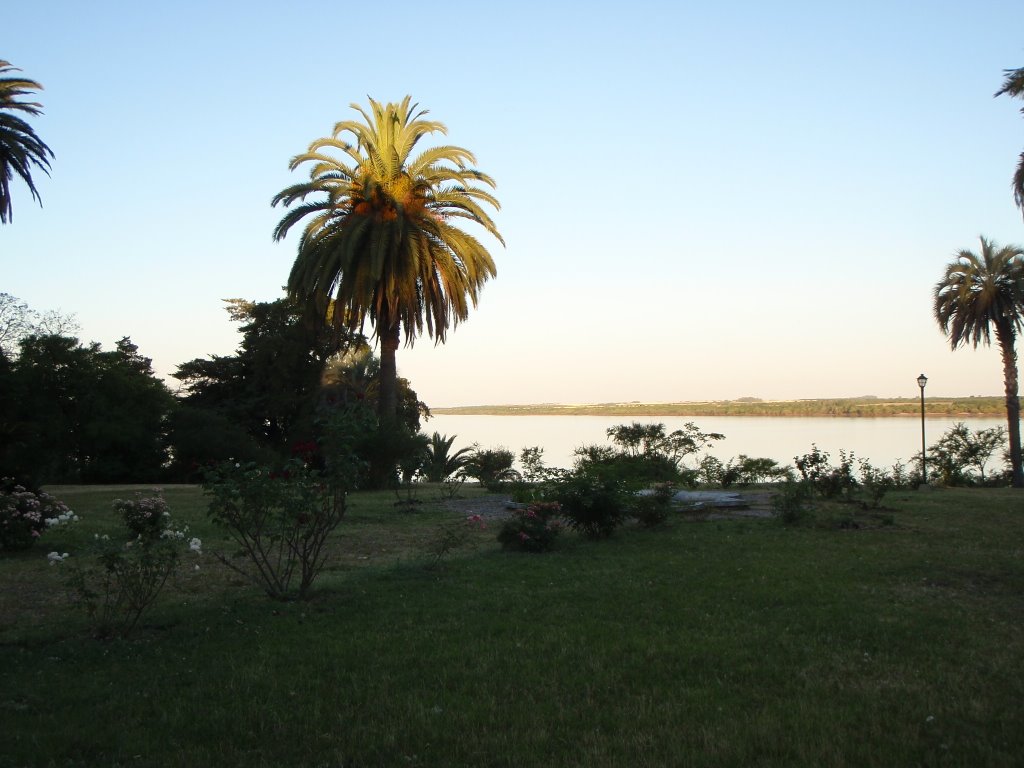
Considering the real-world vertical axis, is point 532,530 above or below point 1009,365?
below

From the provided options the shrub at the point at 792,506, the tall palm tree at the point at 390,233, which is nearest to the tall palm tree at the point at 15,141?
the tall palm tree at the point at 390,233

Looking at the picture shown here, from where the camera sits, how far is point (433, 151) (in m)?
23.4

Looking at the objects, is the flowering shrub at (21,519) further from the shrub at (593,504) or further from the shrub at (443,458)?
the shrub at (443,458)

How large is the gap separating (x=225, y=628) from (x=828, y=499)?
12371 mm

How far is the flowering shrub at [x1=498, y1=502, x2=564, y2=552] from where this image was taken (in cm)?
1088

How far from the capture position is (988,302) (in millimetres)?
28484

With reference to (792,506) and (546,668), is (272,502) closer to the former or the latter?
(546,668)

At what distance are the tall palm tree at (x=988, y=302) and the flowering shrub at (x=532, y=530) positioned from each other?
23401mm

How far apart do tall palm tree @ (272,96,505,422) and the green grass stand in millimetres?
13727

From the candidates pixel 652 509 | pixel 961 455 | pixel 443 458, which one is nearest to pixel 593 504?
pixel 652 509

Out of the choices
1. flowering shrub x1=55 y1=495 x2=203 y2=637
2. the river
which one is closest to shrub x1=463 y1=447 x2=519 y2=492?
the river

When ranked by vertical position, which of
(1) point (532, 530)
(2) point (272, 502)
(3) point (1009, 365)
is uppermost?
(3) point (1009, 365)

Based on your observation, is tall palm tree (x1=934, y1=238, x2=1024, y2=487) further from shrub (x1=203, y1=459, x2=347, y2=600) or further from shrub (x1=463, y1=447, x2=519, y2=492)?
shrub (x1=203, y1=459, x2=347, y2=600)

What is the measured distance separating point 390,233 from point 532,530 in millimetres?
13007
